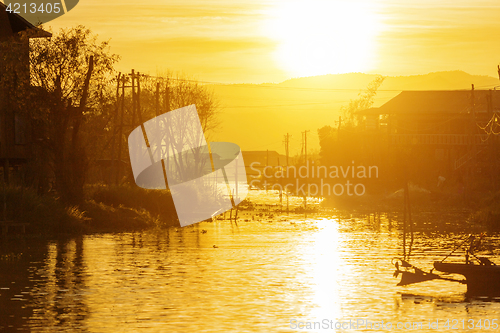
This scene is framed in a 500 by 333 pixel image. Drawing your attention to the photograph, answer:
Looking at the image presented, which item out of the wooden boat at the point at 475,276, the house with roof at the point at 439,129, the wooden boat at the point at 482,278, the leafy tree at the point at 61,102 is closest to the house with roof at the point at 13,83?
the leafy tree at the point at 61,102

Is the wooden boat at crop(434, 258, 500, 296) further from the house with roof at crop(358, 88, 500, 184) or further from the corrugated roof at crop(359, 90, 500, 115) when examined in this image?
the corrugated roof at crop(359, 90, 500, 115)

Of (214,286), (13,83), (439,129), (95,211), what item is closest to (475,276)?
(214,286)

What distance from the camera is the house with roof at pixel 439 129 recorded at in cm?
7012

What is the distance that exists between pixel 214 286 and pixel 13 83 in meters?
23.3

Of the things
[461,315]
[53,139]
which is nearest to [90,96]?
[53,139]

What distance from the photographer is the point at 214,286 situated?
21.5 m

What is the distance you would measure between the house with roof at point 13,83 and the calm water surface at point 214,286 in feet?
26.3

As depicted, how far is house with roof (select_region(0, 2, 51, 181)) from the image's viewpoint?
125ft

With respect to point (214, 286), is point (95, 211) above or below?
above

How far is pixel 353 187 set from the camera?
81938mm

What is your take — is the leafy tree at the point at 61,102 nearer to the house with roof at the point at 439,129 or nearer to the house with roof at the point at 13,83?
the house with roof at the point at 13,83

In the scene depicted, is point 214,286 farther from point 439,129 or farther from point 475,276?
point 439,129

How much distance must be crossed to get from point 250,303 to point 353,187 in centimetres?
6457

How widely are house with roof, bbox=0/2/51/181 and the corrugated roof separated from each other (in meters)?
48.6
